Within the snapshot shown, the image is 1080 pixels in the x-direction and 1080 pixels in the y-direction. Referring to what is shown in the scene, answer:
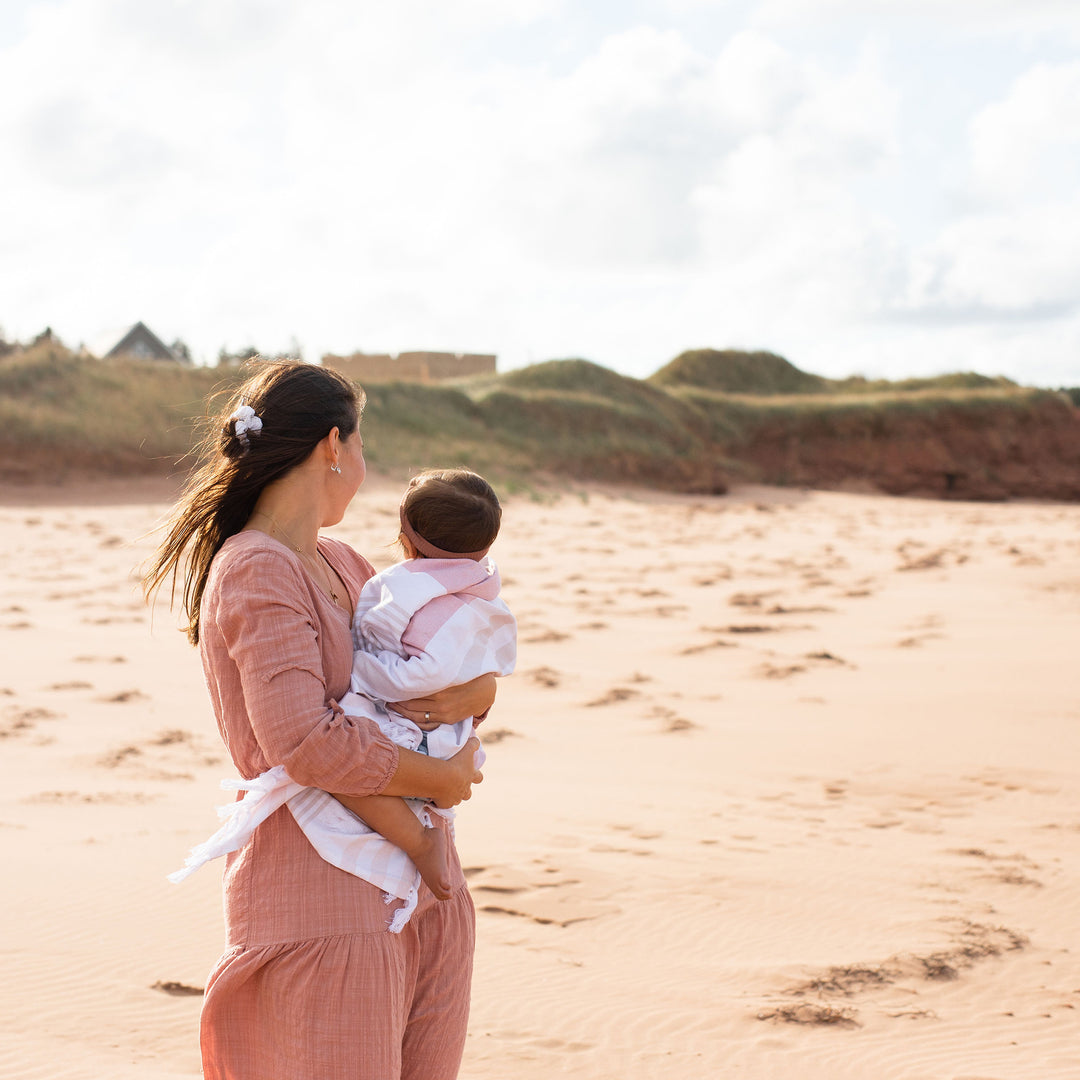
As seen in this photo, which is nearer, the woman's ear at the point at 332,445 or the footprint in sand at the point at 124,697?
the woman's ear at the point at 332,445

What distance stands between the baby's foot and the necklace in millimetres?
479

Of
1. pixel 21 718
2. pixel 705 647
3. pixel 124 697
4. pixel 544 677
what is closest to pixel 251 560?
pixel 21 718

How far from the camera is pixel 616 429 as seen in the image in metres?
30.5

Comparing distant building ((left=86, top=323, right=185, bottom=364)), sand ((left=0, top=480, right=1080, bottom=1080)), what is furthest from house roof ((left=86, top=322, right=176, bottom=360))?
sand ((left=0, top=480, right=1080, bottom=1080))

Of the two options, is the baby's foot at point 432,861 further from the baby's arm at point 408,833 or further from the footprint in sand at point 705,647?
the footprint in sand at point 705,647

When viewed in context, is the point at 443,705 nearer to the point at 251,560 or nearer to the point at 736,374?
the point at 251,560

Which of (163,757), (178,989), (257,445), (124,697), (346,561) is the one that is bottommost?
(178,989)

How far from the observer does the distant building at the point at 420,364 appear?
3938 cm

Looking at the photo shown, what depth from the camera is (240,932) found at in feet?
6.61

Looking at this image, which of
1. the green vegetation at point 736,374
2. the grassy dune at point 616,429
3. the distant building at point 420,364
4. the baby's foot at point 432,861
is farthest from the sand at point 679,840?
the green vegetation at point 736,374

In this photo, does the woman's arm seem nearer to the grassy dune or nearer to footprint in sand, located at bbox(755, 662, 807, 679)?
footprint in sand, located at bbox(755, 662, 807, 679)

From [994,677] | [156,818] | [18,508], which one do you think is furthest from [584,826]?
[18,508]

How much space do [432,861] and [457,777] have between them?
0.16 m

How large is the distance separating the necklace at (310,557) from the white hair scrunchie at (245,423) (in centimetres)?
14
